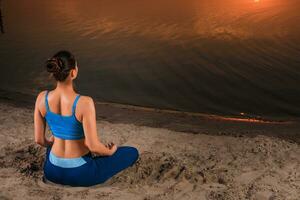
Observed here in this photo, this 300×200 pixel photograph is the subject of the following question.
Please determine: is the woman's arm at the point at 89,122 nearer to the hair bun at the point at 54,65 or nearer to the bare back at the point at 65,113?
the bare back at the point at 65,113

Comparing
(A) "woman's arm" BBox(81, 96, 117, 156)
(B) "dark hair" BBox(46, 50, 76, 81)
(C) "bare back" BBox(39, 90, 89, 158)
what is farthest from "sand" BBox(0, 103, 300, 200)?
(B) "dark hair" BBox(46, 50, 76, 81)

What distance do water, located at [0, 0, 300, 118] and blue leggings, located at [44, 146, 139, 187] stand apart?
3.89 m

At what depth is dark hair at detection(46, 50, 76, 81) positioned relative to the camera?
3.96 meters

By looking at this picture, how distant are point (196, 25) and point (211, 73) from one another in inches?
194

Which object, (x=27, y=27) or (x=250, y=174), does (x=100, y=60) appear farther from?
(x=250, y=174)

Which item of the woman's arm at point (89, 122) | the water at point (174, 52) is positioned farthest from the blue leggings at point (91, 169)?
the water at point (174, 52)

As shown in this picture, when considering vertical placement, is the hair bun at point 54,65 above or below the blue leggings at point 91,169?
above

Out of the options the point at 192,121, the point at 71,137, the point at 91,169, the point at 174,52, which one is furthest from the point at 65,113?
the point at 174,52

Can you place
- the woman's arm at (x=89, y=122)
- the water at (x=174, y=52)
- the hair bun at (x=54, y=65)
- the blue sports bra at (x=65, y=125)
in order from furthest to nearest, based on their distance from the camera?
1. the water at (x=174, y=52)
2. the blue sports bra at (x=65, y=125)
3. the woman's arm at (x=89, y=122)
4. the hair bun at (x=54, y=65)

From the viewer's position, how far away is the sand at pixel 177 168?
178 inches

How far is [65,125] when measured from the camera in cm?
422

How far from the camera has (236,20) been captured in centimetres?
1524

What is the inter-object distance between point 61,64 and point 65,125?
0.58m

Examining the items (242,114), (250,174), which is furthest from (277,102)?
(250,174)
